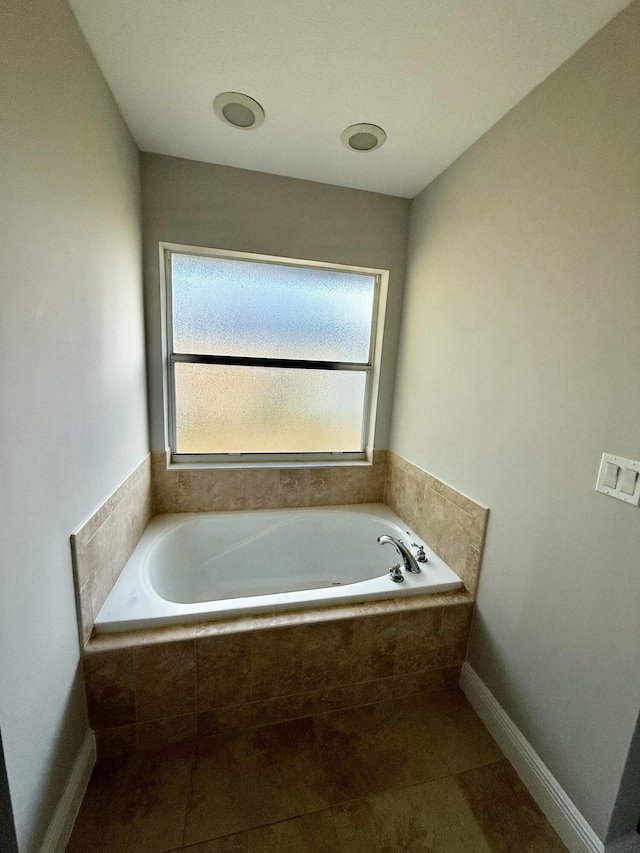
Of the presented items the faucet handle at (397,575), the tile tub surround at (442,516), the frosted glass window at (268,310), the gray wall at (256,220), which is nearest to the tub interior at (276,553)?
the tile tub surround at (442,516)

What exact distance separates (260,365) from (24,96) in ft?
4.51

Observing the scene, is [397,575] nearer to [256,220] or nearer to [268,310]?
[268,310]

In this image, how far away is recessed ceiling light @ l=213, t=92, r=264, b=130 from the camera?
4.16ft

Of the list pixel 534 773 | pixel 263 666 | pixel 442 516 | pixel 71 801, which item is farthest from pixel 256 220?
pixel 534 773

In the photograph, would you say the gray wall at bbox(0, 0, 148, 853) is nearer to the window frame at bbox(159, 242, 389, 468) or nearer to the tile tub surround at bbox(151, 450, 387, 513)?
the window frame at bbox(159, 242, 389, 468)

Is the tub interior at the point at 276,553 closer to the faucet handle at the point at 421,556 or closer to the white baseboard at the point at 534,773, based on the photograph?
the faucet handle at the point at 421,556

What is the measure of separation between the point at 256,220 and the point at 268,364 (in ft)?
2.61

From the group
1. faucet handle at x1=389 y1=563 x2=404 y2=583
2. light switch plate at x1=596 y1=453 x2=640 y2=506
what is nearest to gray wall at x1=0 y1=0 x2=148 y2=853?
faucet handle at x1=389 y1=563 x2=404 y2=583

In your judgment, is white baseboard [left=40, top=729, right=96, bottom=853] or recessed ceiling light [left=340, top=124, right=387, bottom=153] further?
recessed ceiling light [left=340, top=124, right=387, bottom=153]

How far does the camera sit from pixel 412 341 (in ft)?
6.48

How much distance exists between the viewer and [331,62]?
111 centimetres

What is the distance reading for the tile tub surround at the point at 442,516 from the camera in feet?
4.70

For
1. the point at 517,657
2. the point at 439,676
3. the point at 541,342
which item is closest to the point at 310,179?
the point at 541,342

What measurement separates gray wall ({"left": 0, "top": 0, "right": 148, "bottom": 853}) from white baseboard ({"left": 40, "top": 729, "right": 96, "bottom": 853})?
0.13 feet
